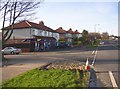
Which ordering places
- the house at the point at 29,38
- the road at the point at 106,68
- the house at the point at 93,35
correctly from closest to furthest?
the road at the point at 106,68 → the house at the point at 29,38 → the house at the point at 93,35

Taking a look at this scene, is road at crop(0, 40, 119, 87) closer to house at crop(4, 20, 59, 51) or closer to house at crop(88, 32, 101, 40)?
house at crop(4, 20, 59, 51)

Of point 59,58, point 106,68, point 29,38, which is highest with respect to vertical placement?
point 29,38

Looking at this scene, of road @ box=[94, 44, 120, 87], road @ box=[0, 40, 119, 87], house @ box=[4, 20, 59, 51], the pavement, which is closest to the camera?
road @ box=[94, 44, 120, 87]

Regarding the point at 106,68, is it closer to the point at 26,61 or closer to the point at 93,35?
the point at 26,61

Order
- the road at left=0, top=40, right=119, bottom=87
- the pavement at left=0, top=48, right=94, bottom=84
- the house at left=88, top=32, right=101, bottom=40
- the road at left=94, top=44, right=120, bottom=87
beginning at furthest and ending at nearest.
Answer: the house at left=88, top=32, right=101, bottom=40, the pavement at left=0, top=48, right=94, bottom=84, the road at left=0, top=40, right=119, bottom=87, the road at left=94, top=44, right=120, bottom=87

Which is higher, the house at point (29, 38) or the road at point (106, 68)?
the house at point (29, 38)

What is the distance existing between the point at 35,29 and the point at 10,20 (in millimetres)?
26867

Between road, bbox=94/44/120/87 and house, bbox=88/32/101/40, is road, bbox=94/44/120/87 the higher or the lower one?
the lower one

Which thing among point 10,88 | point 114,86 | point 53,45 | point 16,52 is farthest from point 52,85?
point 53,45

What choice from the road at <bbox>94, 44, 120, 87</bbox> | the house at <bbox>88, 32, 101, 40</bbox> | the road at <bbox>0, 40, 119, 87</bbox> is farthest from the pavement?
the house at <bbox>88, 32, 101, 40</bbox>

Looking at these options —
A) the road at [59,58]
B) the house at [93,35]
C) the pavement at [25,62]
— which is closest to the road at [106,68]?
the road at [59,58]

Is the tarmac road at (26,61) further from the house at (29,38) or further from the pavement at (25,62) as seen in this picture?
the house at (29,38)

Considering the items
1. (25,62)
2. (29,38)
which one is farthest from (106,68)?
(29,38)

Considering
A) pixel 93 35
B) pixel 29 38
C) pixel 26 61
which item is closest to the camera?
pixel 26 61
